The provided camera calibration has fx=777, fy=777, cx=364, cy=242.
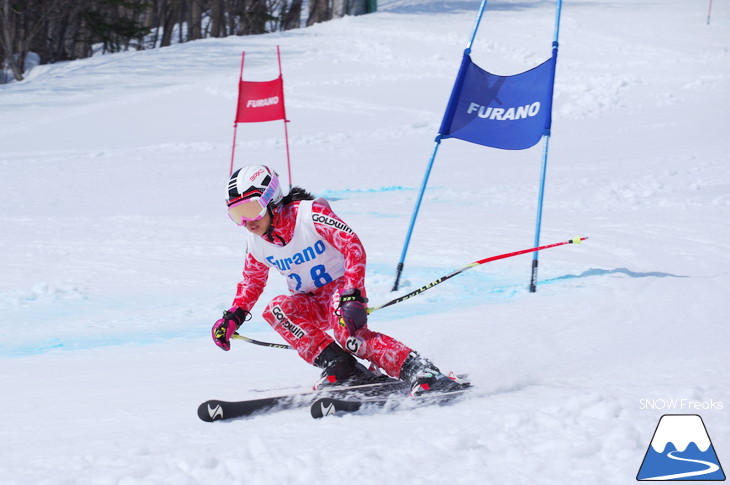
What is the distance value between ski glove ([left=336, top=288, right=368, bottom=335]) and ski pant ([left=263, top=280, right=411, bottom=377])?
11 cm

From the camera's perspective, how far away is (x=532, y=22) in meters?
21.9

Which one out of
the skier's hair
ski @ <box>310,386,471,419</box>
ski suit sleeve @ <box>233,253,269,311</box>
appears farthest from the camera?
ski suit sleeve @ <box>233,253,269,311</box>

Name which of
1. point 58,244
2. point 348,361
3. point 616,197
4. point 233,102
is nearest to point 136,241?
point 58,244

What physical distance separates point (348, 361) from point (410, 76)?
14.7m

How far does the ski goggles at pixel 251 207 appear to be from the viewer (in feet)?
12.0

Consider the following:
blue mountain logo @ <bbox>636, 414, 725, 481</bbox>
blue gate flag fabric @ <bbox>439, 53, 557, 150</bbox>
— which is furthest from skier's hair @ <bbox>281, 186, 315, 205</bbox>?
blue gate flag fabric @ <bbox>439, 53, 557, 150</bbox>

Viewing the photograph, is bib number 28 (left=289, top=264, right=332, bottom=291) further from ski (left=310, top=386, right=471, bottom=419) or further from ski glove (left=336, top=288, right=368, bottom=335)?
ski (left=310, top=386, right=471, bottom=419)

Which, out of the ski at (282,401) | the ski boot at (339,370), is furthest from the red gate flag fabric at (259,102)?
the ski at (282,401)

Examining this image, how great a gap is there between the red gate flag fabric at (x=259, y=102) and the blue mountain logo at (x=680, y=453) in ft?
29.3

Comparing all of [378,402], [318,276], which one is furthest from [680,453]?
[318,276]

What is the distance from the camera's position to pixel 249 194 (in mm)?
3650

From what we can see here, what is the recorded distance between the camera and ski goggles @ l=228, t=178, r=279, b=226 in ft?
12.0

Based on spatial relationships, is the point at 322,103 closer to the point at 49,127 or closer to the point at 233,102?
the point at 233,102

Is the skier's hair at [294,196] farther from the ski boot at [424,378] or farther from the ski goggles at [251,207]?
the ski boot at [424,378]
